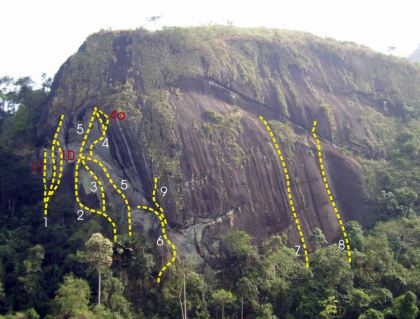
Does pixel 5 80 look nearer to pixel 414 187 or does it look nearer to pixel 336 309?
pixel 336 309

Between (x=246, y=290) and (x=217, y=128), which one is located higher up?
(x=217, y=128)

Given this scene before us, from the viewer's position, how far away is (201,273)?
75.5 feet

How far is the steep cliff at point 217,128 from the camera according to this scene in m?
24.7

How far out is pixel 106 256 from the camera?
2044 cm

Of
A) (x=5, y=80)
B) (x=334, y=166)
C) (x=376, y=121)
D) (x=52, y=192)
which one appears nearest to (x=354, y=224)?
(x=334, y=166)

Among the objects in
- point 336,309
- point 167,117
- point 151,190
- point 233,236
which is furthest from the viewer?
point 167,117

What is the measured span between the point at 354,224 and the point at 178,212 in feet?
40.2

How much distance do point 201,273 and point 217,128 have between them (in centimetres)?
1032

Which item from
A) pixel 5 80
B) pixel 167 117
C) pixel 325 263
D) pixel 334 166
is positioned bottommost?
pixel 325 263

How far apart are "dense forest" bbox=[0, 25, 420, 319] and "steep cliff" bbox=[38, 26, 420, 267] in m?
1.46

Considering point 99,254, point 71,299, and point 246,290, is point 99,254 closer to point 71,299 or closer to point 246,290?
point 71,299

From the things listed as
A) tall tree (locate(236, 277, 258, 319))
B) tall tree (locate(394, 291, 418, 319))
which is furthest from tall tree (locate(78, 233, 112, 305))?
tall tree (locate(394, 291, 418, 319))

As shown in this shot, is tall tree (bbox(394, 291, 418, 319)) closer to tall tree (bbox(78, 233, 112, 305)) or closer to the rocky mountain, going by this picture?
tall tree (bbox(78, 233, 112, 305))

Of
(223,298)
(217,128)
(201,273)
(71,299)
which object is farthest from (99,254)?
(217,128)
